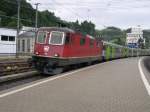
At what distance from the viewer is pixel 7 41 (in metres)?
48.8

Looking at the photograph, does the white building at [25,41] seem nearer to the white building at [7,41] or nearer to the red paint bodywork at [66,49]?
the white building at [7,41]

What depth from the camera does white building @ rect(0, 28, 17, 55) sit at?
1809 inches

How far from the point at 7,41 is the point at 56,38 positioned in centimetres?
2748

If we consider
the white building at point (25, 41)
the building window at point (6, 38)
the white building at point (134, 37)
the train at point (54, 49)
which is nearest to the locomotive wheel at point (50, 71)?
the train at point (54, 49)

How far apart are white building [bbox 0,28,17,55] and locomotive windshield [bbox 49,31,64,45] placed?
23349mm

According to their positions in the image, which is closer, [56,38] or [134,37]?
[56,38]

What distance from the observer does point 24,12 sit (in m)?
97.7

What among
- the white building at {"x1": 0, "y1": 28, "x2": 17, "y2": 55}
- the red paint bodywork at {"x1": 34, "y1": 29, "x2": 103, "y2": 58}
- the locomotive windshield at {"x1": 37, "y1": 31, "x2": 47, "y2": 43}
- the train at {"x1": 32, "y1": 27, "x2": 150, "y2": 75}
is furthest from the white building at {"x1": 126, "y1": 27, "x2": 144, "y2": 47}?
the locomotive windshield at {"x1": 37, "y1": 31, "x2": 47, "y2": 43}

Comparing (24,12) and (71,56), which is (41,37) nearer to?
(71,56)

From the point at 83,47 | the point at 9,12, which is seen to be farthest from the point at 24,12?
the point at 83,47

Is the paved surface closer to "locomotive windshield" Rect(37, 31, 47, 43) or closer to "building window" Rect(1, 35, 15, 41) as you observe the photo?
"locomotive windshield" Rect(37, 31, 47, 43)

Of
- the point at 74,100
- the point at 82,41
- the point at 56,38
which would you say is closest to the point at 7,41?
the point at 82,41

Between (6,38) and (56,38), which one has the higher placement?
(6,38)

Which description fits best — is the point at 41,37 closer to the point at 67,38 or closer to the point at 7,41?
the point at 67,38
